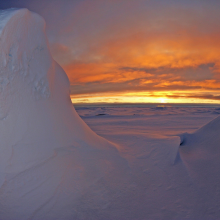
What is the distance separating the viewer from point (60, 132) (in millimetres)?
2232

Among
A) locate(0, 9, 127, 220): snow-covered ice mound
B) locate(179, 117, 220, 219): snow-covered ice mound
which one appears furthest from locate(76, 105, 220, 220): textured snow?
locate(0, 9, 127, 220): snow-covered ice mound

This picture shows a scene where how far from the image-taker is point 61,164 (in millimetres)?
1935

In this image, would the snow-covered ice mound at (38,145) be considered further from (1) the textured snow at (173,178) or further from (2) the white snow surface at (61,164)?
(1) the textured snow at (173,178)

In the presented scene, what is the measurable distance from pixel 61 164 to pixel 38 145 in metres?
0.38

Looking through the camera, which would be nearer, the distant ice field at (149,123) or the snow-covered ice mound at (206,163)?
the snow-covered ice mound at (206,163)

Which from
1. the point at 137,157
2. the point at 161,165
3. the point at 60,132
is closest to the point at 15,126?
the point at 60,132

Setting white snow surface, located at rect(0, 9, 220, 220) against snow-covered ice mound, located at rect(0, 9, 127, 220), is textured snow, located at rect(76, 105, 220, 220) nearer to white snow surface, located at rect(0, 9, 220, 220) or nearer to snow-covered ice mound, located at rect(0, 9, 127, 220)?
white snow surface, located at rect(0, 9, 220, 220)

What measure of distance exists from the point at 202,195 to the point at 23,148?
85.1 inches

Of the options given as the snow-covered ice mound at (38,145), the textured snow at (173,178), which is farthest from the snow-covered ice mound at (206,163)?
the snow-covered ice mound at (38,145)

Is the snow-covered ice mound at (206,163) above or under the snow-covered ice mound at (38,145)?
under

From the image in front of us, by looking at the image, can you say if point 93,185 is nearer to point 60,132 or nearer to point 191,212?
point 60,132

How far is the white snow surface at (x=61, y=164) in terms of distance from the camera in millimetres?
1547

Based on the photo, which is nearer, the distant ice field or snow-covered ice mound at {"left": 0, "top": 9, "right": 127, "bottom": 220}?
snow-covered ice mound at {"left": 0, "top": 9, "right": 127, "bottom": 220}

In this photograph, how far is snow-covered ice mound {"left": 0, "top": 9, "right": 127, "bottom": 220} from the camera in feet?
5.21
